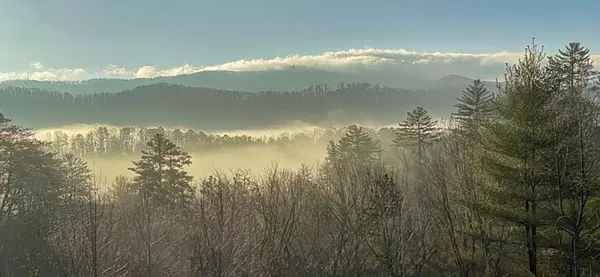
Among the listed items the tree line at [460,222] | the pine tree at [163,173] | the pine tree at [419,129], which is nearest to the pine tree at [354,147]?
the pine tree at [419,129]

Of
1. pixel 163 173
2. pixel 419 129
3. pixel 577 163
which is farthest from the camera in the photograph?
pixel 419 129

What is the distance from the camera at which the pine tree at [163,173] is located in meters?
34.8

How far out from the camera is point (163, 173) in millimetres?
35938

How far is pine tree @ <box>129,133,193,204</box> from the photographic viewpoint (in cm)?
3484

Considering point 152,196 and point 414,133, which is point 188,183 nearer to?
point 152,196

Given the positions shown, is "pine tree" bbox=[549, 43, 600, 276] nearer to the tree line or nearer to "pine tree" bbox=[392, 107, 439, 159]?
the tree line

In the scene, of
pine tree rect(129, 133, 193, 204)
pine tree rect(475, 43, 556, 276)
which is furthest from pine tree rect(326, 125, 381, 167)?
pine tree rect(475, 43, 556, 276)

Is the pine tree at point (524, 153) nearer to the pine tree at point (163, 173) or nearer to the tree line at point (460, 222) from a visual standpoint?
the tree line at point (460, 222)

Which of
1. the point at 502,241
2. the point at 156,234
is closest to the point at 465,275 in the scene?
the point at 502,241

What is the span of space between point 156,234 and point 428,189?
12.7 m

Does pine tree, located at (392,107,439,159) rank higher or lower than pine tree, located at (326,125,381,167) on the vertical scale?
higher

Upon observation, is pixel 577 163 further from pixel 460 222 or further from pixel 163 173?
Result: pixel 163 173

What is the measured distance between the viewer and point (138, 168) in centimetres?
3616

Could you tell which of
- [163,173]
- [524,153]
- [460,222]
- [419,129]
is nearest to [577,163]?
[524,153]
